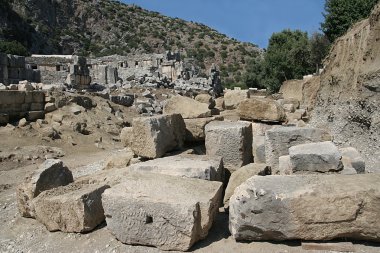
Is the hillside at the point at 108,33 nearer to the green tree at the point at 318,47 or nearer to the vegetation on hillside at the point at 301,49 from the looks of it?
the vegetation on hillside at the point at 301,49

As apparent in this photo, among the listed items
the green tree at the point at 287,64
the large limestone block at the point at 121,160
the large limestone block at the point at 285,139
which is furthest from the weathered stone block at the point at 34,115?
the green tree at the point at 287,64

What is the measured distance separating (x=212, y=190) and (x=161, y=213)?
718 millimetres

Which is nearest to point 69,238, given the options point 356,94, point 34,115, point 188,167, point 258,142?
point 188,167

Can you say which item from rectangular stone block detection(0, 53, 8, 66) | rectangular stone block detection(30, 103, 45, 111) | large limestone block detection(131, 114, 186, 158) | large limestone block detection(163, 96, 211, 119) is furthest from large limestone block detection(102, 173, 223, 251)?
rectangular stone block detection(0, 53, 8, 66)

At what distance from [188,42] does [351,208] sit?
61.8m

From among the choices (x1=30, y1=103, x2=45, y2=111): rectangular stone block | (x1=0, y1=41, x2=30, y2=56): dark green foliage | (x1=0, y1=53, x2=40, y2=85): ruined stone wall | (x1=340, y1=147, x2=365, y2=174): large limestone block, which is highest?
(x1=0, y1=41, x2=30, y2=56): dark green foliage

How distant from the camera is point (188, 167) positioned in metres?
5.09

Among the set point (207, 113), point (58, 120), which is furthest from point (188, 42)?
point (207, 113)

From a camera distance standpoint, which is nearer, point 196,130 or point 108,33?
point 196,130

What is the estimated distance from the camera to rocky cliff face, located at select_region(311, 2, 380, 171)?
6445 mm

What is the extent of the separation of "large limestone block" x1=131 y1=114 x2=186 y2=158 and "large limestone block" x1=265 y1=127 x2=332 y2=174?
1580 mm

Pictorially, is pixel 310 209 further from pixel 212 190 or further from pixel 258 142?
pixel 258 142

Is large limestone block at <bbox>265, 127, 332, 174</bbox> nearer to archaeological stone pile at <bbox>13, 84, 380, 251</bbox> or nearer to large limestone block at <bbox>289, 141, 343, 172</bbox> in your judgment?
archaeological stone pile at <bbox>13, 84, 380, 251</bbox>

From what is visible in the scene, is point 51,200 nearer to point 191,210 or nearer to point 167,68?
point 191,210
